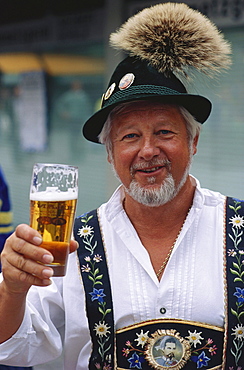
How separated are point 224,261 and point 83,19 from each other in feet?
18.3

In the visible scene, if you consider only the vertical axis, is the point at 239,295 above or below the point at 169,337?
above

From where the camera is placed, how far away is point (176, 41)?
204cm

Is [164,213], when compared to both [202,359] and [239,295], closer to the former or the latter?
[239,295]

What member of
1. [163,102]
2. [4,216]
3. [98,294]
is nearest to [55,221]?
[98,294]

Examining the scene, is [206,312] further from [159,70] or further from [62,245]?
[159,70]

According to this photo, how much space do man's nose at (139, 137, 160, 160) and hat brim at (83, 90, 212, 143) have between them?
16 cm

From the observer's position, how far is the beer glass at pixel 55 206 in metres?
1.60

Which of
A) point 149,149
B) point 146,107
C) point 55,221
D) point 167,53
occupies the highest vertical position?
point 167,53

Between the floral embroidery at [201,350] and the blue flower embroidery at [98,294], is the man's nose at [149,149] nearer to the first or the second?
the blue flower embroidery at [98,294]

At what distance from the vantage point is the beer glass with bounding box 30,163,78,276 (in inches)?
63.2

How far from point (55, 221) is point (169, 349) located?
0.72 meters

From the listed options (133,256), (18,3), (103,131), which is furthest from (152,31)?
(18,3)

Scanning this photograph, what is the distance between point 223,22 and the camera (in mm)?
5336

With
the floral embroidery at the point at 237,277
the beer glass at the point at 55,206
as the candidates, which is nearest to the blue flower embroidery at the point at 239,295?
the floral embroidery at the point at 237,277
